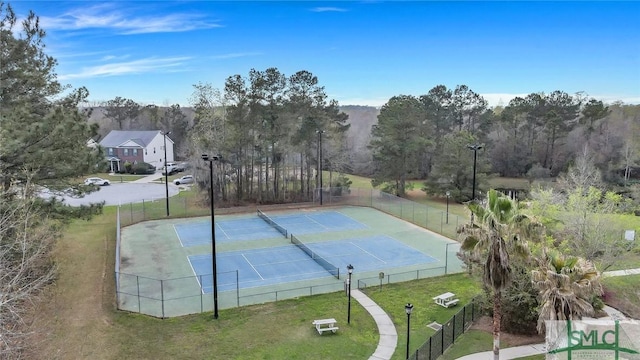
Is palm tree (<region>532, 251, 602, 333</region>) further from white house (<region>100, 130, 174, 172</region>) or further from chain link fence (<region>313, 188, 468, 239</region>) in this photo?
white house (<region>100, 130, 174, 172</region>)

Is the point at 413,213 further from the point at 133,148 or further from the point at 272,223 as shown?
the point at 133,148

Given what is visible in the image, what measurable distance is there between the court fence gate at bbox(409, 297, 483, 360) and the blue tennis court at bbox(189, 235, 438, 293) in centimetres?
802

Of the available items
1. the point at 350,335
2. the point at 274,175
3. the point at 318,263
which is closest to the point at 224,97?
the point at 274,175

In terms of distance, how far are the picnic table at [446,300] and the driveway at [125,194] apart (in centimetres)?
3392

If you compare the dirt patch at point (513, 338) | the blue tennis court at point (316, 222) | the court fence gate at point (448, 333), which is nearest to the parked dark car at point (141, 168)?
the blue tennis court at point (316, 222)

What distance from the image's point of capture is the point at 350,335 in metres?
17.2

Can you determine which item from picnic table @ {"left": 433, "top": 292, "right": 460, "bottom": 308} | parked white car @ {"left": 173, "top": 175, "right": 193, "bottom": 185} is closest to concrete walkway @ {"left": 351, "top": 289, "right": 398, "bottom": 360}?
picnic table @ {"left": 433, "top": 292, "right": 460, "bottom": 308}

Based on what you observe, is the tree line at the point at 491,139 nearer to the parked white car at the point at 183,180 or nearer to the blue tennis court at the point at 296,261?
the blue tennis court at the point at 296,261

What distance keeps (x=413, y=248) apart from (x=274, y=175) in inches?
830

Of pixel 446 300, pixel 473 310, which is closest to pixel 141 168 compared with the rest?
pixel 446 300

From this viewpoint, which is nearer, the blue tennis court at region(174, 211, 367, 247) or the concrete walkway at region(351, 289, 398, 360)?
the concrete walkway at region(351, 289, 398, 360)

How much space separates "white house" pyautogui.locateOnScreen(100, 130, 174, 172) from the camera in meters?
69.4

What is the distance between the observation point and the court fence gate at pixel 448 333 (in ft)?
49.4

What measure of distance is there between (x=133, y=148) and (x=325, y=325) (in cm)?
6024
